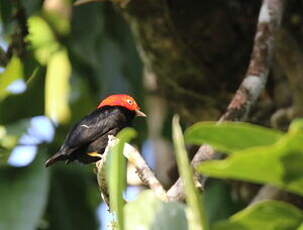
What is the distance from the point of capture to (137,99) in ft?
16.7

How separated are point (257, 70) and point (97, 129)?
1.51 m

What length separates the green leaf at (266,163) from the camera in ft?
4.11

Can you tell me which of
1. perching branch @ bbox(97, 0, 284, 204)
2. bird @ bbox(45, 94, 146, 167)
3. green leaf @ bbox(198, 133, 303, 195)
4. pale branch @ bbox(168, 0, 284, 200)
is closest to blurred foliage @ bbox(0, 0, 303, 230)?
green leaf @ bbox(198, 133, 303, 195)

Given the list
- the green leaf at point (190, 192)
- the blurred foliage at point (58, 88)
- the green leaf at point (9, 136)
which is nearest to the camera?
the green leaf at point (190, 192)

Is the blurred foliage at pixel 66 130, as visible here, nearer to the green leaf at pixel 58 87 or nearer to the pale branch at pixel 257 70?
the green leaf at pixel 58 87

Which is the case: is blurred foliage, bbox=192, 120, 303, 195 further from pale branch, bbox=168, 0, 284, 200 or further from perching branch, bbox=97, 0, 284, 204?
pale branch, bbox=168, 0, 284, 200

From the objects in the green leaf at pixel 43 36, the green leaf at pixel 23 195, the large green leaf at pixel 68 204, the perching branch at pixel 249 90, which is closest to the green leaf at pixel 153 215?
the perching branch at pixel 249 90

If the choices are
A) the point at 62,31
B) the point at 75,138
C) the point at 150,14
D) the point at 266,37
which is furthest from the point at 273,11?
the point at 62,31

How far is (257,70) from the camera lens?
3486 mm

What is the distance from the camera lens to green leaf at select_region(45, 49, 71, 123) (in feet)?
20.5

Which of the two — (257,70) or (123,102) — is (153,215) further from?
(123,102)

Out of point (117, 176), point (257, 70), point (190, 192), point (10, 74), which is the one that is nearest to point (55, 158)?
point (10, 74)

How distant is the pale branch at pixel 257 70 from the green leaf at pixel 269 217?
1.28 meters

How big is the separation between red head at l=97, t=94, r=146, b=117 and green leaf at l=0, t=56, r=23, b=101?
2.97 feet
